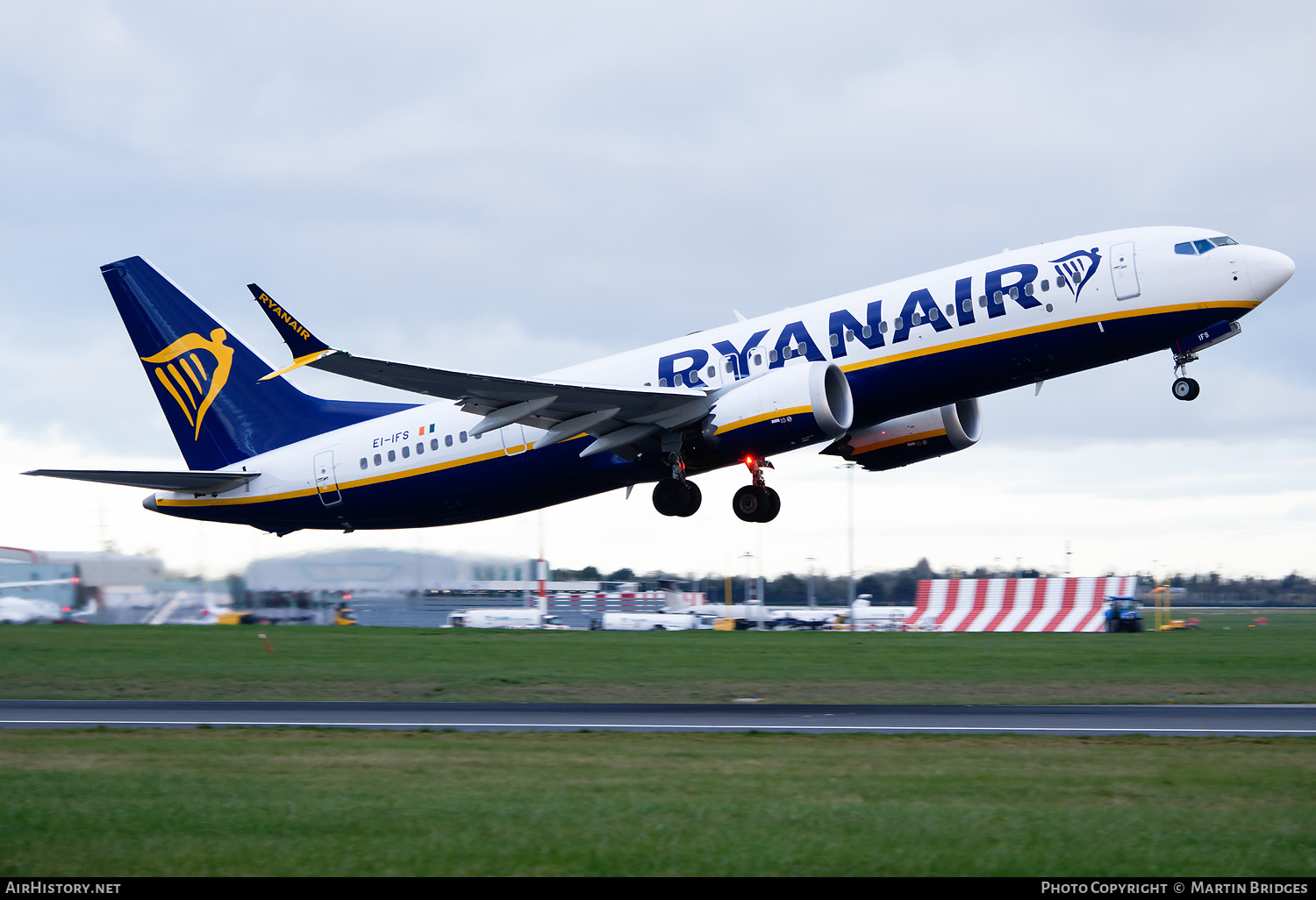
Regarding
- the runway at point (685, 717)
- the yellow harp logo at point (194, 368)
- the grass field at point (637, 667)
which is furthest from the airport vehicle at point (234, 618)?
the runway at point (685, 717)

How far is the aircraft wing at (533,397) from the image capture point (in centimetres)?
2445

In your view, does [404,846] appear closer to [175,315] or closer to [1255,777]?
[1255,777]

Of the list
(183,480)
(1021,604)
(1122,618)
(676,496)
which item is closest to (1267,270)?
(676,496)

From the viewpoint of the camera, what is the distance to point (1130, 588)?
56.2m

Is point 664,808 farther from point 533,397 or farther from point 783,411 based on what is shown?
point 533,397

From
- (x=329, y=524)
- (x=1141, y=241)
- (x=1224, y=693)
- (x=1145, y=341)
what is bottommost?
(x=1224, y=693)

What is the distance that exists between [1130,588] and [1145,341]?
3405 centimetres

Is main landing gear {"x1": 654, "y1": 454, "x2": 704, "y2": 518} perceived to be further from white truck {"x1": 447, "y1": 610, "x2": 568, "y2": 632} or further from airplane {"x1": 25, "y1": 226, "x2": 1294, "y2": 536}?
white truck {"x1": 447, "y1": 610, "x2": 568, "y2": 632}

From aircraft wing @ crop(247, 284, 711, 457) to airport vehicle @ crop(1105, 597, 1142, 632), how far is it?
33855 mm

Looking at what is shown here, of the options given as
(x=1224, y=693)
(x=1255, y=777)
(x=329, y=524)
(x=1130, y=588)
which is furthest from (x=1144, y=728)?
(x=1130, y=588)

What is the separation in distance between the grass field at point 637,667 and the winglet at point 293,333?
816 cm

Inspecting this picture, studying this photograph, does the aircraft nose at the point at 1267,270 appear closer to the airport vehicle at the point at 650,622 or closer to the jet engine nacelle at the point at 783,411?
the jet engine nacelle at the point at 783,411

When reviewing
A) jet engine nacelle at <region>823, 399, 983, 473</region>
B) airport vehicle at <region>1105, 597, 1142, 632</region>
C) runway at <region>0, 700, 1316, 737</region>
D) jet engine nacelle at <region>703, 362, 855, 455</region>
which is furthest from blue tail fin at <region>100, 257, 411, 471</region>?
airport vehicle at <region>1105, 597, 1142, 632</region>
